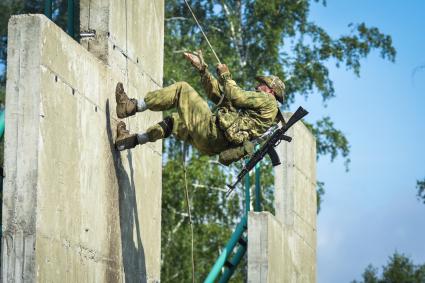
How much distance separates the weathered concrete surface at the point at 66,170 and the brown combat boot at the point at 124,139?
9 centimetres

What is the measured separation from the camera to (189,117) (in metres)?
14.6

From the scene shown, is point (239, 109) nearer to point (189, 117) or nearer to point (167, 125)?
point (189, 117)

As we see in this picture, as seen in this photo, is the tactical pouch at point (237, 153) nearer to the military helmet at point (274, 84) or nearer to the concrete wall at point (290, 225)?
the military helmet at point (274, 84)

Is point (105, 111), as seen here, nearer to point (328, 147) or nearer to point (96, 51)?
point (96, 51)

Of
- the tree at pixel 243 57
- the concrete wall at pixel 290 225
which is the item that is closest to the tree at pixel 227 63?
the tree at pixel 243 57

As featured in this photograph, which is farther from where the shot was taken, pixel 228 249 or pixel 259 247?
pixel 228 249

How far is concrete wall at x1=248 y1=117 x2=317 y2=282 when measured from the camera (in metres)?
17.7

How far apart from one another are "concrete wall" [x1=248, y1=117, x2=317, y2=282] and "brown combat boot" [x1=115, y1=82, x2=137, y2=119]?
362 cm

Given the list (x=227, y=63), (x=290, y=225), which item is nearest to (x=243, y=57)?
(x=227, y=63)

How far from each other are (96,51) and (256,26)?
20447 mm

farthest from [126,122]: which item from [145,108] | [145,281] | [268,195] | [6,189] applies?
[268,195]

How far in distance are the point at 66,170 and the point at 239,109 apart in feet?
7.63

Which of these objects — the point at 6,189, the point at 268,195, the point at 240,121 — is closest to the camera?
the point at 6,189

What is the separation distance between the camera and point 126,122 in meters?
14.9
